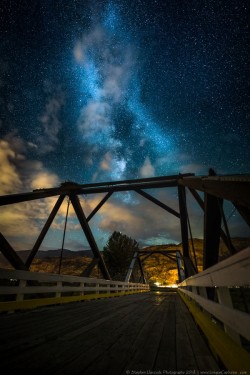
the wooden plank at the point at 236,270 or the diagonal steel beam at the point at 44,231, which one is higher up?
the diagonal steel beam at the point at 44,231

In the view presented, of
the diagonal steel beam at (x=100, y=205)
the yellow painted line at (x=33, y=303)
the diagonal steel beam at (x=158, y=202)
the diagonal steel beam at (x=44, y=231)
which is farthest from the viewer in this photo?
the diagonal steel beam at (x=100, y=205)

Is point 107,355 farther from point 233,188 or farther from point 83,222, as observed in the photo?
point 83,222

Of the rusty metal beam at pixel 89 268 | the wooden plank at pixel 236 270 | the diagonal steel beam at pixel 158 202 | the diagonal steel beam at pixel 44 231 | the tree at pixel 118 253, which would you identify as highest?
the tree at pixel 118 253

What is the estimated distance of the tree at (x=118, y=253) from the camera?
2549 inches

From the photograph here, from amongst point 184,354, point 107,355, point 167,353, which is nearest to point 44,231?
point 107,355

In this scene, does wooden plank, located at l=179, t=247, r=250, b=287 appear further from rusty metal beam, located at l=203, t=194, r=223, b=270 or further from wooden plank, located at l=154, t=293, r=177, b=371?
rusty metal beam, located at l=203, t=194, r=223, b=270

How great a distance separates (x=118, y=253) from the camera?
2613 inches

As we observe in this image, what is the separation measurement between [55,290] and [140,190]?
5439 mm

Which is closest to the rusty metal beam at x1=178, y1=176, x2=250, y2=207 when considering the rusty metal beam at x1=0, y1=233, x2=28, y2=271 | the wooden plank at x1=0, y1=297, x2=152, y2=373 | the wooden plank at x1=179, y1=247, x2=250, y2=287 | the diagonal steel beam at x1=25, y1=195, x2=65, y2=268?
the wooden plank at x1=179, y1=247, x2=250, y2=287

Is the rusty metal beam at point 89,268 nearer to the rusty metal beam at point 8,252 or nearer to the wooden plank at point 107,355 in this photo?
the rusty metal beam at point 8,252

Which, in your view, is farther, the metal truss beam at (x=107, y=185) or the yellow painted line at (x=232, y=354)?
the metal truss beam at (x=107, y=185)

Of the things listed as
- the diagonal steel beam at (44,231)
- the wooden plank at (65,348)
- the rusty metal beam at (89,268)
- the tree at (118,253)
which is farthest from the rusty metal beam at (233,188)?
the tree at (118,253)

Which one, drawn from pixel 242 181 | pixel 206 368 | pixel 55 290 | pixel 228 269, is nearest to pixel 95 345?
pixel 206 368

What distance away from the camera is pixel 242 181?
2.32m
